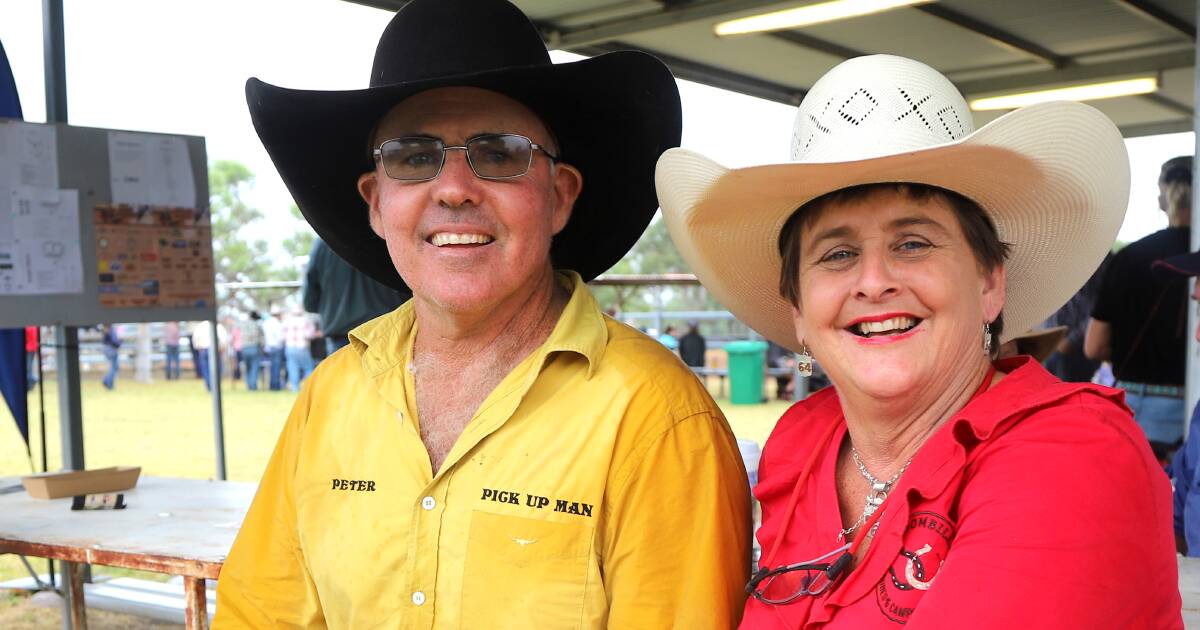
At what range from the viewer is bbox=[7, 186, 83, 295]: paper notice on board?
425 cm

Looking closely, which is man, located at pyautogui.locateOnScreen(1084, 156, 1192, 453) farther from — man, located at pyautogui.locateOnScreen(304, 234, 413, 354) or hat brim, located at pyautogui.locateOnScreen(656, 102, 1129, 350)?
man, located at pyautogui.locateOnScreen(304, 234, 413, 354)

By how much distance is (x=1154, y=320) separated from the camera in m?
4.86

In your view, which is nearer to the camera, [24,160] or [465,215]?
[465,215]

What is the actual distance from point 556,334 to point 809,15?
5.53 meters

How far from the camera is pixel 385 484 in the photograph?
6.24 ft

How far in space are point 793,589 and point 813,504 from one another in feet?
0.55

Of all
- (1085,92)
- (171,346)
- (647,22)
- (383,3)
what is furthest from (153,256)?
(171,346)

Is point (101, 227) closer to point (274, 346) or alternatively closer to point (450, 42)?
point (450, 42)

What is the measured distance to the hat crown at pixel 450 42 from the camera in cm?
197

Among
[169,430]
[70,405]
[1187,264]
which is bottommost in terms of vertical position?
[169,430]

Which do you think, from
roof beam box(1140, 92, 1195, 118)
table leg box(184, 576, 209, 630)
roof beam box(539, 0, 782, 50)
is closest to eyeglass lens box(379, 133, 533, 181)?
table leg box(184, 576, 209, 630)

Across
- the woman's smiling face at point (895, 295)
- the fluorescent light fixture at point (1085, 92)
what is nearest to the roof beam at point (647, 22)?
the fluorescent light fixture at point (1085, 92)

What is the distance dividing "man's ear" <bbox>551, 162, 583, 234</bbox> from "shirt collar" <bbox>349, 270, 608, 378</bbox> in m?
0.12

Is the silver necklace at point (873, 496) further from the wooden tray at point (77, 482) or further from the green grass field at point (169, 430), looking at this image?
the green grass field at point (169, 430)
